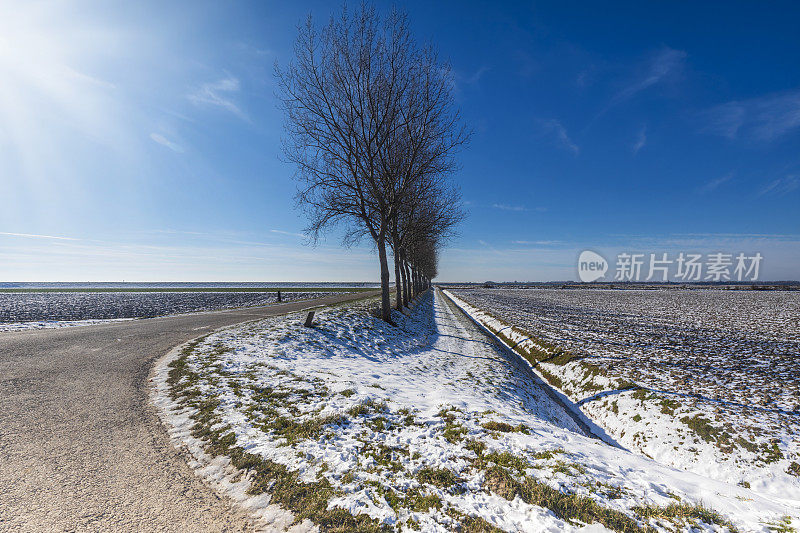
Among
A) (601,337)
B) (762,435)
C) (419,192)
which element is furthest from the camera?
(419,192)

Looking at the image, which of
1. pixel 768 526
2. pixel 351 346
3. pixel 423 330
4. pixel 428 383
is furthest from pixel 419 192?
pixel 768 526

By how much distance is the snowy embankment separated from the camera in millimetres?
3730

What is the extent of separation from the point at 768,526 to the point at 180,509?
7.15 meters

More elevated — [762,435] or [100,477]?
[100,477]

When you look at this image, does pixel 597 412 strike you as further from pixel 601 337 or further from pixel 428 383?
pixel 601 337

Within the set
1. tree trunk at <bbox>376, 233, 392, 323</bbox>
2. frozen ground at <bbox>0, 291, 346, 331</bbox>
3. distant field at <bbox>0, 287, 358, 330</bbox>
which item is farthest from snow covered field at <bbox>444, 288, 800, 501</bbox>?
distant field at <bbox>0, 287, 358, 330</bbox>

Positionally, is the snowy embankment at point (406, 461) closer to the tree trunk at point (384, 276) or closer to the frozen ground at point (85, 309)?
the tree trunk at point (384, 276)

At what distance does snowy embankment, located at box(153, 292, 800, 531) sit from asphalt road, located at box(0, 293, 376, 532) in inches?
14.3

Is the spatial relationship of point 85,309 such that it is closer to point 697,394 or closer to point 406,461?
point 406,461

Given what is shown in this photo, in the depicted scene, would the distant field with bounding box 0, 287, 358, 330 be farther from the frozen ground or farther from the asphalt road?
the asphalt road

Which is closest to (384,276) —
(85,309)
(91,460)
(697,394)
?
(697,394)

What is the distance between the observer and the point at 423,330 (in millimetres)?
22000

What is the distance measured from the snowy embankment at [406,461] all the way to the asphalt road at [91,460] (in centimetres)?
36

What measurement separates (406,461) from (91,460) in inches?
180
